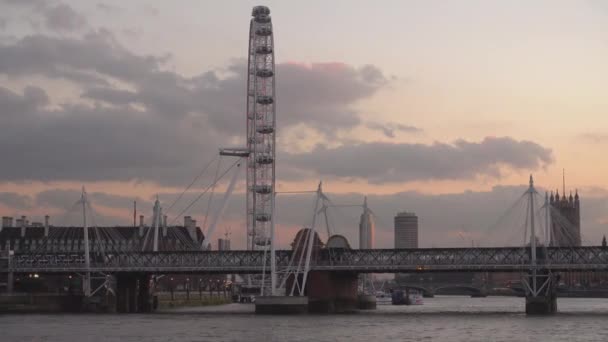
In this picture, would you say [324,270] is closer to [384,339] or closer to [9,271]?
[9,271]

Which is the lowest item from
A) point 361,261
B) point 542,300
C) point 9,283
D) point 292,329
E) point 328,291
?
point 292,329

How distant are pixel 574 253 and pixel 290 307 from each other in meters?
32.5

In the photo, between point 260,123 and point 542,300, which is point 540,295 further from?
point 260,123

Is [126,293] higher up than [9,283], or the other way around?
[9,283]

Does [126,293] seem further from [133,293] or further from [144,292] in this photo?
[144,292]

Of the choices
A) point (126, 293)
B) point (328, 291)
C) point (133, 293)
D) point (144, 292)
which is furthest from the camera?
point (144, 292)

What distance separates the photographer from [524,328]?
8412 cm

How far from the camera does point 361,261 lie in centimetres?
12312

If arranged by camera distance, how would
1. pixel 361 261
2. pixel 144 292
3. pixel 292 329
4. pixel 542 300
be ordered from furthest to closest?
1. pixel 144 292
2. pixel 361 261
3. pixel 542 300
4. pixel 292 329

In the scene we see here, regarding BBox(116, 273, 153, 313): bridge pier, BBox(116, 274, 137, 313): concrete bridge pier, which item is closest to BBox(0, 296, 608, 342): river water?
BBox(116, 274, 137, 313): concrete bridge pier

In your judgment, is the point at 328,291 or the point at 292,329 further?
the point at 328,291

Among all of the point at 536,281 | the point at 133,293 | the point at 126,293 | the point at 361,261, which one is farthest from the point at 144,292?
the point at 536,281

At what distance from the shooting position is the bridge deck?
113 m

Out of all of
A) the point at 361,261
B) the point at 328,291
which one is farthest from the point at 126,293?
the point at 361,261
